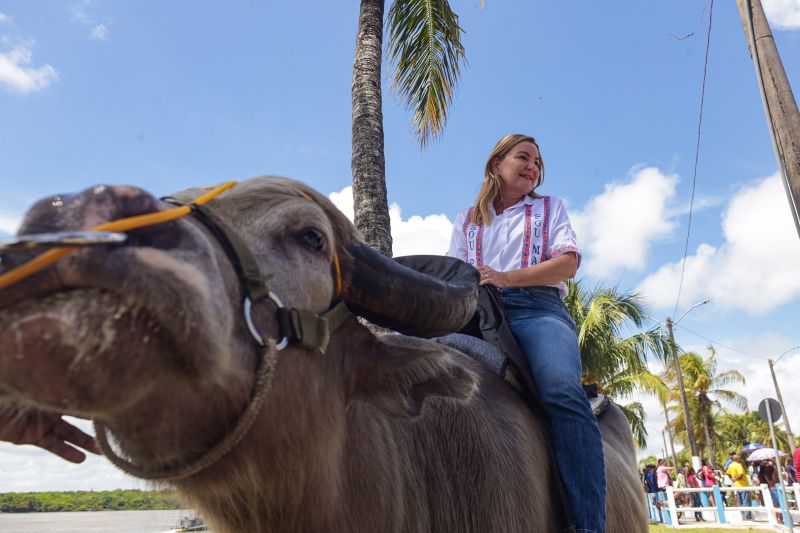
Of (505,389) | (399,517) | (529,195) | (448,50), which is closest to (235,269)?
(399,517)

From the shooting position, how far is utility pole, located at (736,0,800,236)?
6574mm

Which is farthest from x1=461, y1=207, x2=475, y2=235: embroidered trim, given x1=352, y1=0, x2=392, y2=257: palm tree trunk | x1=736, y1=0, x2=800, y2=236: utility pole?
x1=736, y1=0, x2=800, y2=236: utility pole

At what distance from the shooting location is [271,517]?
1829 mm

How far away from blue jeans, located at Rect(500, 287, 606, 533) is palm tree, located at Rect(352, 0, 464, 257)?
3.61 m

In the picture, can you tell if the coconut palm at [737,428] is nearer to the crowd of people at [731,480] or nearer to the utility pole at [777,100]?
the crowd of people at [731,480]

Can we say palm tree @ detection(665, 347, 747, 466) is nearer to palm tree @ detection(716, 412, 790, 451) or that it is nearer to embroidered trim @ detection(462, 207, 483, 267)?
palm tree @ detection(716, 412, 790, 451)

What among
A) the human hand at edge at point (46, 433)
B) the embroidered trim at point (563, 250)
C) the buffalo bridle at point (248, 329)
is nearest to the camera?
the buffalo bridle at point (248, 329)

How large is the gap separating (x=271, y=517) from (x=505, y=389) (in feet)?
4.59

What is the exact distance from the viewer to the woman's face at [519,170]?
3.51m

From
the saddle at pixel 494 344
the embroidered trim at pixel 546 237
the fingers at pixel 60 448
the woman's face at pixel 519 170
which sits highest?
the woman's face at pixel 519 170

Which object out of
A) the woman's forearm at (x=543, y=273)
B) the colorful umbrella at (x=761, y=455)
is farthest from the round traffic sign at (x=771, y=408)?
the woman's forearm at (x=543, y=273)

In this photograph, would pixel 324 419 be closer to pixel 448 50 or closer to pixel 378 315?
pixel 378 315

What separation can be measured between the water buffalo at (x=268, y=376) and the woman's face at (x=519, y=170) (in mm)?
1183

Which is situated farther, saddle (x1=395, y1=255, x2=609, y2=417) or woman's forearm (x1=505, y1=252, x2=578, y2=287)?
woman's forearm (x1=505, y1=252, x2=578, y2=287)
